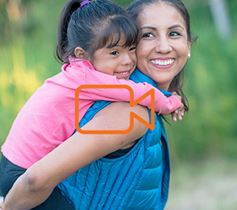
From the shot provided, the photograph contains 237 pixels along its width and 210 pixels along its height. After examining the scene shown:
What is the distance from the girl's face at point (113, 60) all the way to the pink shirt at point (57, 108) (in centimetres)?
3

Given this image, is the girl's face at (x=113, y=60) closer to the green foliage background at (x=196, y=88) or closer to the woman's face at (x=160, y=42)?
the woman's face at (x=160, y=42)

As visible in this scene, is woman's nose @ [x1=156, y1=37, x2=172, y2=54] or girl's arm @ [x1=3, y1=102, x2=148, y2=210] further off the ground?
woman's nose @ [x1=156, y1=37, x2=172, y2=54]

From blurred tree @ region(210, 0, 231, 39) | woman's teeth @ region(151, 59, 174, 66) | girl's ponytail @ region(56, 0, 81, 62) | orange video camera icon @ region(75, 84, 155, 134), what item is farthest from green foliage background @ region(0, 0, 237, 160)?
orange video camera icon @ region(75, 84, 155, 134)

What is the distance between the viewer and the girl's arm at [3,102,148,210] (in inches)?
69.8

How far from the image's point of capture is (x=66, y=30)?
6.73 ft

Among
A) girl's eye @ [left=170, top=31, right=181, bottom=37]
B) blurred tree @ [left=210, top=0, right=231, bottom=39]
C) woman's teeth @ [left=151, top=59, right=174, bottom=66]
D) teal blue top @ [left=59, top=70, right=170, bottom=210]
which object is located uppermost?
blurred tree @ [left=210, top=0, right=231, bottom=39]

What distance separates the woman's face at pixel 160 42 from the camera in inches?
79.2

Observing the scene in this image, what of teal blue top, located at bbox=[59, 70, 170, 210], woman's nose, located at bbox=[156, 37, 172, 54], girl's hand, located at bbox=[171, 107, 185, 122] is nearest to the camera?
teal blue top, located at bbox=[59, 70, 170, 210]

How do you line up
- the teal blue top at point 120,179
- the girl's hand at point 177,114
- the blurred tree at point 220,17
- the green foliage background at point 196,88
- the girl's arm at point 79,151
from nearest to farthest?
the girl's arm at point 79,151, the teal blue top at point 120,179, the girl's hand at point 177,114, the green foliage background at point 196,88, the blurred tree at point 220,17

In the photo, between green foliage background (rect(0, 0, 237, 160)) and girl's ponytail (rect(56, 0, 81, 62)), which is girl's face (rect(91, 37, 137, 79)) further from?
green foliage background (rect(0, 0, 237, 160))

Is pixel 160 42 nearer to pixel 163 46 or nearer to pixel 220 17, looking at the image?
pixel 163 46

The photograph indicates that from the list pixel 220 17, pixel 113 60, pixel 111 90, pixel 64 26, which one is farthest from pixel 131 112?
pixel 220 17

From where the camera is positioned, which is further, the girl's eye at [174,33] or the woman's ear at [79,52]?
the girl's eye at [174,33]

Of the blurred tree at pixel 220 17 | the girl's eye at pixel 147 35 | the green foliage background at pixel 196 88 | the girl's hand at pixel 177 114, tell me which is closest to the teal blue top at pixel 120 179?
the girl's eye at pixel 147 35
